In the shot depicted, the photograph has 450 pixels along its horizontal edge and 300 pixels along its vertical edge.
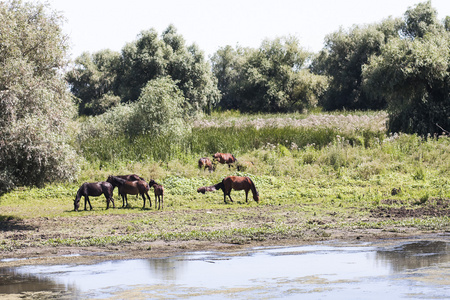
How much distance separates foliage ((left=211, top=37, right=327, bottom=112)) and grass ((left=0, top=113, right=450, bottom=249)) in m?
41.5

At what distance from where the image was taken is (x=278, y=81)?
252ft

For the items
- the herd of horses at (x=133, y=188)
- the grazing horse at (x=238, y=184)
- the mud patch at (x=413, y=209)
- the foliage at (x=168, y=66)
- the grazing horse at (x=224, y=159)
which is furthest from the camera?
the foliage at (x=168, y=66)

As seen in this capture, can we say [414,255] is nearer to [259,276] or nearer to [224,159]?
[259,276]

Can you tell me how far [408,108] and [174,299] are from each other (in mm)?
28444

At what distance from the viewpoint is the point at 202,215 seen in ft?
57.2

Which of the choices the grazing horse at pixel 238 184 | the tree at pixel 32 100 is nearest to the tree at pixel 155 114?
the grazing horse at pixel 238 184

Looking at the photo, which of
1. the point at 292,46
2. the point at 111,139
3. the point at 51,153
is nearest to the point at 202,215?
the point at 51,153

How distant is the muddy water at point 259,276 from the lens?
9.02 meters

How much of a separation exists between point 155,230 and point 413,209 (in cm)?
850

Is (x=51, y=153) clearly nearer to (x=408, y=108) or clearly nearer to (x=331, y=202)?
(x=331, y=202)

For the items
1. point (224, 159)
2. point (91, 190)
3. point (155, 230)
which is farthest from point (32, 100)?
point (224, 159)

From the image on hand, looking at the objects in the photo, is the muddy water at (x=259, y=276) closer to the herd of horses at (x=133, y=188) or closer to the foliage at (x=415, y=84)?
the herd of horses at (x=133, y=188)

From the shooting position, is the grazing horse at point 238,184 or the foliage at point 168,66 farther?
the foliage at point 168,66

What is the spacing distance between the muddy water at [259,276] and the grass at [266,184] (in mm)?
2180
